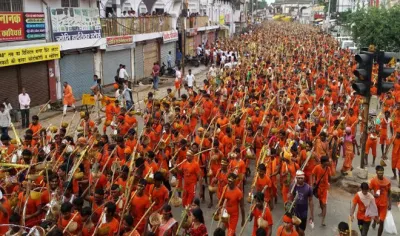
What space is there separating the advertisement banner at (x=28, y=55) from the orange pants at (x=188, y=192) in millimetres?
9262

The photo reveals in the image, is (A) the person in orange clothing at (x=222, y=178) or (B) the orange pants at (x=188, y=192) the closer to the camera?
(A) the person in orange clothing at (x=222, y=178)

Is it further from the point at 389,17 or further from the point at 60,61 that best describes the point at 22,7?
the point at 389,17

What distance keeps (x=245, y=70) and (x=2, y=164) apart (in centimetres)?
1401

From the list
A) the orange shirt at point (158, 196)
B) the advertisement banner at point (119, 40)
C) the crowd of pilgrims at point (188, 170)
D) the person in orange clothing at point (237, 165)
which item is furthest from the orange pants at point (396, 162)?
the advertisement banner at point (119, 40)

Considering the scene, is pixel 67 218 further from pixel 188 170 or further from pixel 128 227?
pixel 188 170

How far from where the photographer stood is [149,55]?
26.2m

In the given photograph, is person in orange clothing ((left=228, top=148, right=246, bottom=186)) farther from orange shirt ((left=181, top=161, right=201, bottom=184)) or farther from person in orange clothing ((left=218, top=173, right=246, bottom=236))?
person in orange clothing ((left=218, top=173, right=246, bottom=236))

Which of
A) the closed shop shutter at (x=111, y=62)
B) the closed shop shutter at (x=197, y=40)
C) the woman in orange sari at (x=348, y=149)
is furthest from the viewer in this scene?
the closed shop shutter at (x=197, y=40)

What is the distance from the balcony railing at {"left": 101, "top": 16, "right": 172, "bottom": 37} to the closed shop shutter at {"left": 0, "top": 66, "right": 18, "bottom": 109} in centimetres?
571

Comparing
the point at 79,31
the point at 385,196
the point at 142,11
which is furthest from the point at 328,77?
the point at 142,11

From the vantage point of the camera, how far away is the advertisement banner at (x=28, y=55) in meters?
14.7

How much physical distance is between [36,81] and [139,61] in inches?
340

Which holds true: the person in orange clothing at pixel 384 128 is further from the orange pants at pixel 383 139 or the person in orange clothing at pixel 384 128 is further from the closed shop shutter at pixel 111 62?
the closed shop shutter at pixel 111 62

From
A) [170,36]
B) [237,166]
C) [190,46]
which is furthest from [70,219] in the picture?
[190,46]
